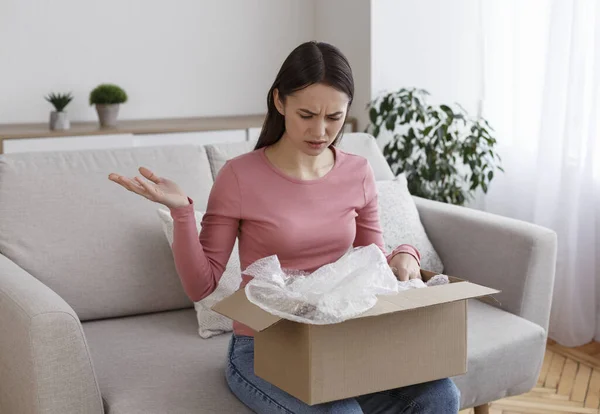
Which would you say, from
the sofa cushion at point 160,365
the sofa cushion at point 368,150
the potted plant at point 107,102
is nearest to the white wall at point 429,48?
the sofa cushion at point 368,150

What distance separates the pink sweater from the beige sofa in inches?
9.6

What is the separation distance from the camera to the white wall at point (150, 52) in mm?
3607

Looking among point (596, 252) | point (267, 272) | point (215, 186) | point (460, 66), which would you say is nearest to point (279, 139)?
point (215, 186)

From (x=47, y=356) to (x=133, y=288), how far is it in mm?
579

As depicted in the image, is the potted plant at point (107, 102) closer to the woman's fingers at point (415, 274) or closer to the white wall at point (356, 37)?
the white wall at point (356, 37)

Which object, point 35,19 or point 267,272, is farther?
point 35,19

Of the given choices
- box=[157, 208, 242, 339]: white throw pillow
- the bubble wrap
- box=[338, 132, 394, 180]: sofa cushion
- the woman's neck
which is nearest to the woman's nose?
the woman's neck

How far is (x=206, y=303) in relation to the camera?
2.11 meters

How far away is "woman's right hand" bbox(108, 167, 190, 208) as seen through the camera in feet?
4.99

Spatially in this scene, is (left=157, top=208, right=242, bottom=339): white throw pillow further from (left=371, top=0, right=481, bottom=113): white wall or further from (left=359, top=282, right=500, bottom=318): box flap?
(left=371, top=0, right=481, bottom=113): white wall

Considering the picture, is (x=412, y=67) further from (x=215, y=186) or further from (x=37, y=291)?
(x=37, y=291)

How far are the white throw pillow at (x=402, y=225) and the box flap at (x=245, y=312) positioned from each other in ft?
3.26

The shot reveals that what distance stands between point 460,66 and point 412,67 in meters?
0.22

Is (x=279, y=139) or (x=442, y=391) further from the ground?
(x=279, y=139)
